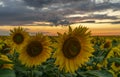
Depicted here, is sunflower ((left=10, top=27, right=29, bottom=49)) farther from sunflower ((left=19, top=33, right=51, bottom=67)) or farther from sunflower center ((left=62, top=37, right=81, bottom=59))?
sunflower center ((left=62, top=37, right=81, bottom=59))

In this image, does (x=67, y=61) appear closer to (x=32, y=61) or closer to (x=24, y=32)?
(x=32, y=61)

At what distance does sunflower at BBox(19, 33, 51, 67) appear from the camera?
4.39 metres

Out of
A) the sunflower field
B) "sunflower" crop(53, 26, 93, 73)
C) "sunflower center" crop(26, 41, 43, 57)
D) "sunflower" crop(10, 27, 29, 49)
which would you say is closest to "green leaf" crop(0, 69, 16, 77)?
the sunflower field

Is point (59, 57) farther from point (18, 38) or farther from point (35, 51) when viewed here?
point (18, 38)

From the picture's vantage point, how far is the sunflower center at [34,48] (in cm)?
450

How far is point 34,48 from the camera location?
4512 mm

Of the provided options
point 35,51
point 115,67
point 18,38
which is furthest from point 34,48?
point 115,67

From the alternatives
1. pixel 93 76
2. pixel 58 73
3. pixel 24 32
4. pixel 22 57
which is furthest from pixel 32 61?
pixel 24 32

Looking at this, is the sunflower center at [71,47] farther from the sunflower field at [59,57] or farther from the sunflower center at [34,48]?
the sunflower center at [34,48]

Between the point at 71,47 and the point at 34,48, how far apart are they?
92cm

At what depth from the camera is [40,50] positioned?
4.54 m

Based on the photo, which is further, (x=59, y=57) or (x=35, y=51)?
(x=35, y=51)

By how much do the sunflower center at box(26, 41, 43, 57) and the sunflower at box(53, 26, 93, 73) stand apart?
2.80 ft

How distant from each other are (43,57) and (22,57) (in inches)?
10.5
